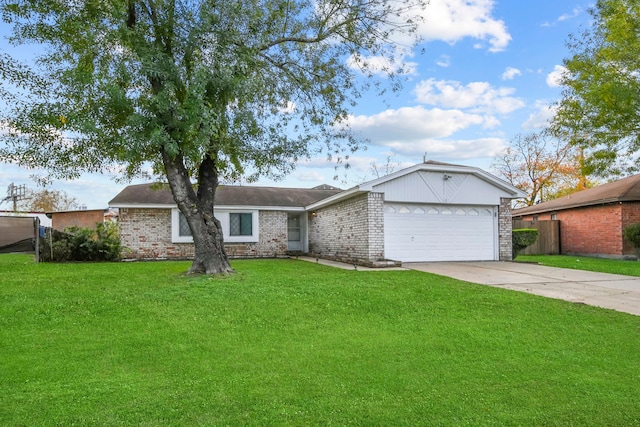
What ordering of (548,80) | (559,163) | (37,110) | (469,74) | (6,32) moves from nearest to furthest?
(37,110) → (6,32) → (469,74) → (548,80) → (559,163)

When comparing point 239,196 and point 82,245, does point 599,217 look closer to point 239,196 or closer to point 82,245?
point 239,196

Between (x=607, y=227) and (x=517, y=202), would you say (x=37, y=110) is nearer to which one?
(x=607, y=227)

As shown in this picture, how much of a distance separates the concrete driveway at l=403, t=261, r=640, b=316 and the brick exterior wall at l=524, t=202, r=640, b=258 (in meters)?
6.96

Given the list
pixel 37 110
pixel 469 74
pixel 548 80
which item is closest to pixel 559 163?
pixel 548 80

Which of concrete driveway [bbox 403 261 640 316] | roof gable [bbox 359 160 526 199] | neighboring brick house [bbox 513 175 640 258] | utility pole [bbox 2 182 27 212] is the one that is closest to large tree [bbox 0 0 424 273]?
roof gable [bbox 359 160 526 199]

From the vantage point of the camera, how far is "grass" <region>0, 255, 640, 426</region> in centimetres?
315

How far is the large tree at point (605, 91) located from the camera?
15.5 meters

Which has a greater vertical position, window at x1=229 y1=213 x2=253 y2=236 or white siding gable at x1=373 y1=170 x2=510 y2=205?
white siding gable at x1=373 y1=170 x2=510 y2=205

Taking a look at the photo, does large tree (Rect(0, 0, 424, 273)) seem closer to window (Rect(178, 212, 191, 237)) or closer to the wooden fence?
window (Rect(178, 212, 191, 237))

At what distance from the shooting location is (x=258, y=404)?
325cm

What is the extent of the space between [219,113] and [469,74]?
982cm

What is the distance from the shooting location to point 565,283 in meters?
9.32

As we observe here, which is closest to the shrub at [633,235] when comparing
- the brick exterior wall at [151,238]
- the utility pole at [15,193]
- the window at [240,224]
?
the window at [240,224]

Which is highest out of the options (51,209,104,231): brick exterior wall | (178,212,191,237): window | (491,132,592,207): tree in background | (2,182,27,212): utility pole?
(491,132,592,207): tree in background
